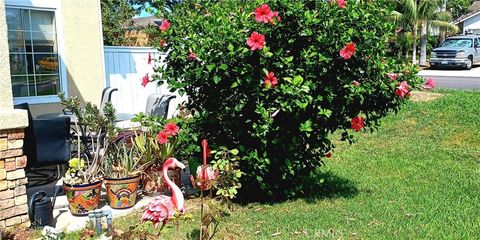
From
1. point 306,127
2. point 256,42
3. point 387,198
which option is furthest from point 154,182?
point 387,198

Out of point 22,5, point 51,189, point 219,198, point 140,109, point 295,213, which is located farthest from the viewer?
point 140,109

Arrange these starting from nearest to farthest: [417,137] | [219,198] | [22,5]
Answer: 1. [219,198]
2. [22,5]
3. [417,137]

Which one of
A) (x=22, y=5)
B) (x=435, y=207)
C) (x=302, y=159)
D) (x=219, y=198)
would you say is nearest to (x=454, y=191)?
(x=435, y=207)

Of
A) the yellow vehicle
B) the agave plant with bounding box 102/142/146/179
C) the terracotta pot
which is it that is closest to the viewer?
the agave plant with bounding box 102/142/146/179

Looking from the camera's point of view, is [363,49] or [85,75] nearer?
[363,49]

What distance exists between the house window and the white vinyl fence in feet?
4.75

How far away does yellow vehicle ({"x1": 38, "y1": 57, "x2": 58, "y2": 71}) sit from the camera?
7.99 metres

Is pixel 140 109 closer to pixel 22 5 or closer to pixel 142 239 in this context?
pixel 22 5

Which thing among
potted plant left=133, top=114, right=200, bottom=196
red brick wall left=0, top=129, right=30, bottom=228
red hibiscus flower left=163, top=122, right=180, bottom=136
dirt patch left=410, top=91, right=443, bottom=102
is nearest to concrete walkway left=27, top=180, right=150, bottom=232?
potted plant left=133, top=114, right=200, bottom=196

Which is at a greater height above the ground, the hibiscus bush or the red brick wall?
the hibiscus bush

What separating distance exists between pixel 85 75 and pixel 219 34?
5.02 metres

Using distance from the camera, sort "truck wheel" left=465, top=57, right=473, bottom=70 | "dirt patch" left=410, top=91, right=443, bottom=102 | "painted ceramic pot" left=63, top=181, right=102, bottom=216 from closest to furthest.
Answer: "painted ceramic pot" left=63, top=181, right=102, bottom=216, "dirt patch" left=410, top=91, right=443, bottom=102, "truck wheel" left=465, top=57, right=473, bottom=70

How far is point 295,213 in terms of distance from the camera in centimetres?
461

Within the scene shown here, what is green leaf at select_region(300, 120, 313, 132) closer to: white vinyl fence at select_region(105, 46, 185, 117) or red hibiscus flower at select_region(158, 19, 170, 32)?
red hibiscus flower at select_region(158, 19, 170, 32)
